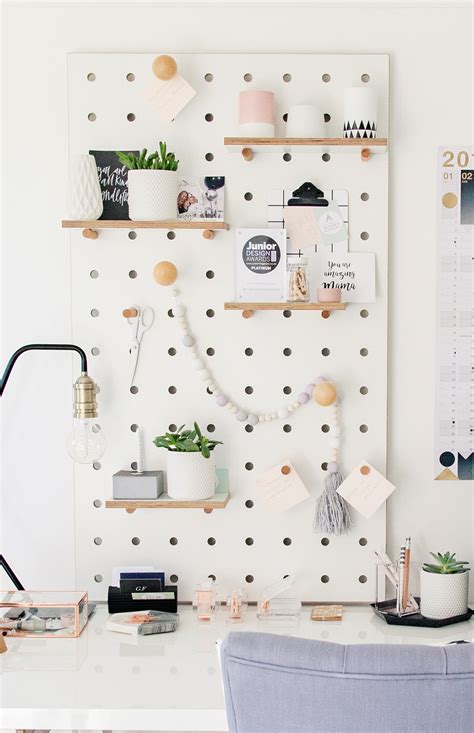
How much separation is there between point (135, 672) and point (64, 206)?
0.96 m

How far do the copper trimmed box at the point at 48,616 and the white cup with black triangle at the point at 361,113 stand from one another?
3.55 feet

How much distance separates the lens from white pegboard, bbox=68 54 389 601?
183cm

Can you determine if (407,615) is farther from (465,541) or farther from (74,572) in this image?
(74,572)

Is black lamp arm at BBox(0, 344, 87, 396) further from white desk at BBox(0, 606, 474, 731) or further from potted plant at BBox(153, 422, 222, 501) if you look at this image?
white desk at BBox(0, 606, 474, 731)

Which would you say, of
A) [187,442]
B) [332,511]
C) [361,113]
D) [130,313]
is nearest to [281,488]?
[332,511]

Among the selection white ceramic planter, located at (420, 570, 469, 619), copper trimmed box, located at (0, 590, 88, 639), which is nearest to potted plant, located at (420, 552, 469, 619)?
white ceramic planter, located at (420, 570, 469, 619)

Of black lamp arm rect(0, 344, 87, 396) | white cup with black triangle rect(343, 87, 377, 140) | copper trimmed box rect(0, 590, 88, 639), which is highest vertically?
white cup with black triangle rect(343, 87, 377, 140)

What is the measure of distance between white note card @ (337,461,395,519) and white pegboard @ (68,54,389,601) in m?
0.03

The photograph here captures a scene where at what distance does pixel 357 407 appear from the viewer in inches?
73.4

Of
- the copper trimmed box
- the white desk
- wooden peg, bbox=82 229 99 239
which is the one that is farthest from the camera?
wooden peg, bbox=82 229 99 239

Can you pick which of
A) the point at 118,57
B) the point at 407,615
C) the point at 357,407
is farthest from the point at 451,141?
the point at 407,615

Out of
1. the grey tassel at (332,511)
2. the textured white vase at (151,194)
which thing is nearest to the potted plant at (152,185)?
the textured white vase at (151,194)

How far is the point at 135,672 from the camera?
1.54 m

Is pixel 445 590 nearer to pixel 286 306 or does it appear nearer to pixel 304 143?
pixel 286 306
